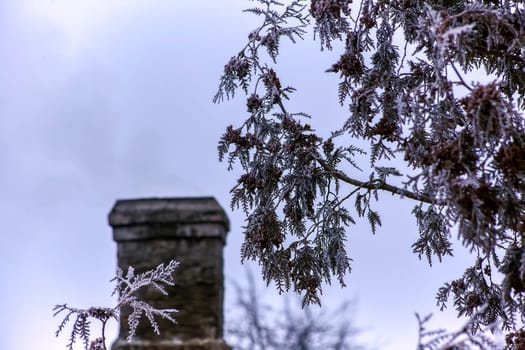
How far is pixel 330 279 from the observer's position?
2.47m

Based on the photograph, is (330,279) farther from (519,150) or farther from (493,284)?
(519,150)

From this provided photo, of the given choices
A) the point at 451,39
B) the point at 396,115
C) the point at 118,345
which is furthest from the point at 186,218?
the point at 451,39

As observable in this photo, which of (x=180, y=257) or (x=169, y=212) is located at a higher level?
(x=169, y=212)

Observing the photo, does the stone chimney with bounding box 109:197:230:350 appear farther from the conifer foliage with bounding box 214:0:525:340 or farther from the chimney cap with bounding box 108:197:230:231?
the conifer foliage with bounding box 214:0:525:340

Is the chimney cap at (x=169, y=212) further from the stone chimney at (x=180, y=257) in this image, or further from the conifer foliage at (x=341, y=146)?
the conifer foliage at (x=341, y=146)

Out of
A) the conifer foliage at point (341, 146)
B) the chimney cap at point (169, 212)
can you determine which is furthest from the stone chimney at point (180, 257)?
the conifer foliage at point (341, 146)

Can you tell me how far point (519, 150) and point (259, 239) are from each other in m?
0.87

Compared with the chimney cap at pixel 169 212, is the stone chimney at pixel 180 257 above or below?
below

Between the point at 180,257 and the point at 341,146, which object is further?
the point at 180,257

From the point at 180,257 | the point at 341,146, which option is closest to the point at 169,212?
the point at 180,257

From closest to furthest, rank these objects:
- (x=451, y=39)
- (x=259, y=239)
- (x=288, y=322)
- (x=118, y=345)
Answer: (x=451, y=39), (x=259, y=239), (x=118, y=345), (x=288, y=322)

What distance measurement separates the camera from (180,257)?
15.8 feet

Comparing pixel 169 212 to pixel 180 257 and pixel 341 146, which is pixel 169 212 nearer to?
pixel 180 257

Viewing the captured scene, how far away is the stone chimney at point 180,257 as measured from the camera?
4.70 meters
